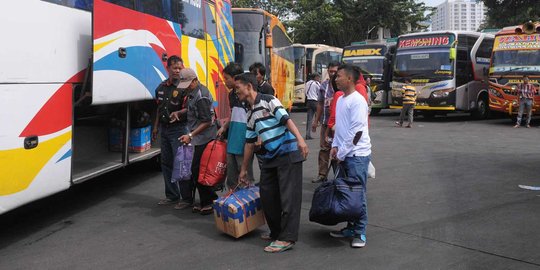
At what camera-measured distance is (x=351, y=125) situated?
470 cm

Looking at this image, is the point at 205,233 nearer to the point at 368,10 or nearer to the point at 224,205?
the point at 224,205

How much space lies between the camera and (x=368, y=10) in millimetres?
35875

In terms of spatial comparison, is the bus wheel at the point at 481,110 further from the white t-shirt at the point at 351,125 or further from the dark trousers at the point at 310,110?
the white t-shirt at the point at 351,125

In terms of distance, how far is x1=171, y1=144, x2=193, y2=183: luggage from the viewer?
5.84 m

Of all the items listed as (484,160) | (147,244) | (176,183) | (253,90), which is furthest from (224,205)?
(484,160)

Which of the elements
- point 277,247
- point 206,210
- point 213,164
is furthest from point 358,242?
point 206,210

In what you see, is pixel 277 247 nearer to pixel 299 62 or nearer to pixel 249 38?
pixel 249 38

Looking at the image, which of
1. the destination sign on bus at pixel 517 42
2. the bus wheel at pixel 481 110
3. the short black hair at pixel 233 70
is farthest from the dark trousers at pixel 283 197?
the bus wheel at pixel 481 110

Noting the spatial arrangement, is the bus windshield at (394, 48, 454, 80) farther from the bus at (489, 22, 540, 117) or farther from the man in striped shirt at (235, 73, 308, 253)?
the man in striped shirt at (235, 73, 308, 253)

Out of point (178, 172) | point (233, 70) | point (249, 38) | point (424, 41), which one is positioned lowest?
point (178, 172)

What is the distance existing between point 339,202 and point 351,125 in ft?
2.34

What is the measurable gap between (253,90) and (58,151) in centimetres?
206

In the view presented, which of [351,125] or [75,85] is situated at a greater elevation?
[75,85]

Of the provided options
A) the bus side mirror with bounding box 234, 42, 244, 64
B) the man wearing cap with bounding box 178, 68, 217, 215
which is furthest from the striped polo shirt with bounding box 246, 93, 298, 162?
the bus side mirror with bounding box 234, 42, 244, 64
